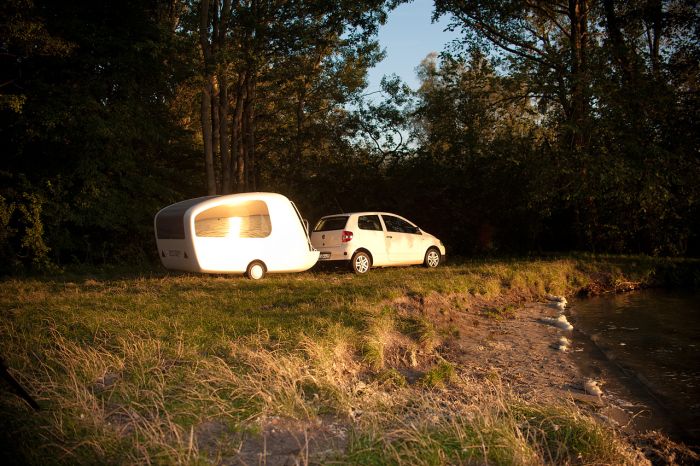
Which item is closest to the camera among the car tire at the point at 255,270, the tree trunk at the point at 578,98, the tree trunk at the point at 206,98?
the car tire at the point at 255,270

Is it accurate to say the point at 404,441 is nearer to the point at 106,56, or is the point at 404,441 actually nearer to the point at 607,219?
the point at 106,56

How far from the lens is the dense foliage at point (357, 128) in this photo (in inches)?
609

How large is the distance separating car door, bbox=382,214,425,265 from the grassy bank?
601cm

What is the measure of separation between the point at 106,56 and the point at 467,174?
13578 mm

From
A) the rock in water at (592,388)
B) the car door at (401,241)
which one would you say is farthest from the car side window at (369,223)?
the rock in water at (592,388)

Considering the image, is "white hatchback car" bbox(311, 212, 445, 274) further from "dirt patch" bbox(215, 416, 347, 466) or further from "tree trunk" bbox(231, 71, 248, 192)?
"dirt patch" bbox(215, 416, 347, 466)

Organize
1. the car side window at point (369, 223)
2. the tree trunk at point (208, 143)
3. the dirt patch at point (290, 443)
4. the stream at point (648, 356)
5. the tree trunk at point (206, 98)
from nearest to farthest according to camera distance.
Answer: the dirt patch at point (290, 443)
the stream at point (648, 356)
the car side window at point (369, 223)
the tree trunk at point (206, 98)
the tree trunk at point (208, 143)

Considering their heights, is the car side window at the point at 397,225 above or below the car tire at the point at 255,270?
above

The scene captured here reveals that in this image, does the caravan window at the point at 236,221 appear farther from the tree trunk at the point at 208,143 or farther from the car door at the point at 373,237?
the tree trunk at the point at 208,143

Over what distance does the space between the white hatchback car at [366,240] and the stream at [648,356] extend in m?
4.86

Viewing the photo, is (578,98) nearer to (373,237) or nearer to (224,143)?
(373,237)

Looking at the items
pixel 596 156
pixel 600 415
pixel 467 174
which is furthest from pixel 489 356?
pixel 467 174

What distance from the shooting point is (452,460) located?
4.24 m

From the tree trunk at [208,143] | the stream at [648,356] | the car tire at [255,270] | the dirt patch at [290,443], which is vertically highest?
the tree trunk at [208,143]
